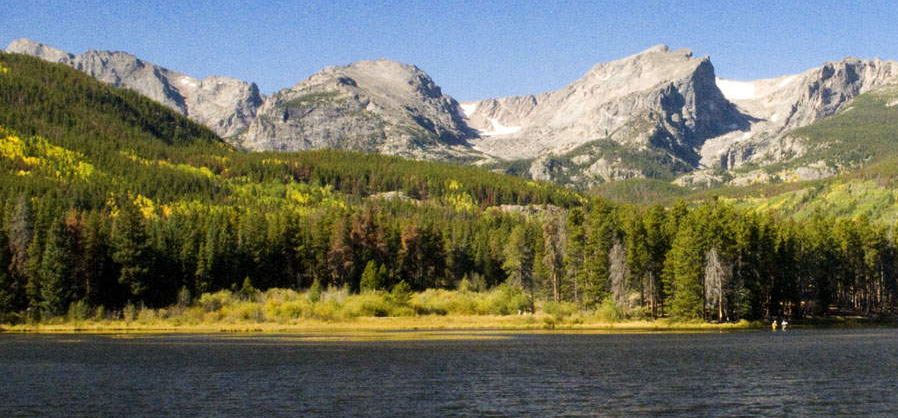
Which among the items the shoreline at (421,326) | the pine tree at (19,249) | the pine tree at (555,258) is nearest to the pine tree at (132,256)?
the shoreline at (421,326)

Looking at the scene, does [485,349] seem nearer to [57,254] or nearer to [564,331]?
[564,331]

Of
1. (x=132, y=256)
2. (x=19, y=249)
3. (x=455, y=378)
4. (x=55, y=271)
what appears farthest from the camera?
(x=132, y=256)

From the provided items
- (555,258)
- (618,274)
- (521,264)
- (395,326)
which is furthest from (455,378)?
(521,264)

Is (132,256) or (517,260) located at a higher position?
(517,260)

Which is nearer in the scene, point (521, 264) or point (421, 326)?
point (421, 326)

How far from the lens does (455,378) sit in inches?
2596

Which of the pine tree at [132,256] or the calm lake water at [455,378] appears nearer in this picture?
the calm lake water at [455,378]

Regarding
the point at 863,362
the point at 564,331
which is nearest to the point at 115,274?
the point at 564,331

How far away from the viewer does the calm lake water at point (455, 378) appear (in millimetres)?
51875

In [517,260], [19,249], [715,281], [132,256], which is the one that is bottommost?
[715,281]

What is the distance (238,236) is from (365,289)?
2520 centimetres

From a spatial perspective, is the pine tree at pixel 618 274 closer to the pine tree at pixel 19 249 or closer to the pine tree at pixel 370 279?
the pine tree at pixel 370 279

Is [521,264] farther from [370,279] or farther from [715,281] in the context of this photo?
[715,281]

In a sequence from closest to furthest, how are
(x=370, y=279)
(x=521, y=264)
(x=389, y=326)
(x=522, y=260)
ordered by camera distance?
(x=389, y=326), (x=370, y=279), (x=521, y=264), (x=522, y=260)
